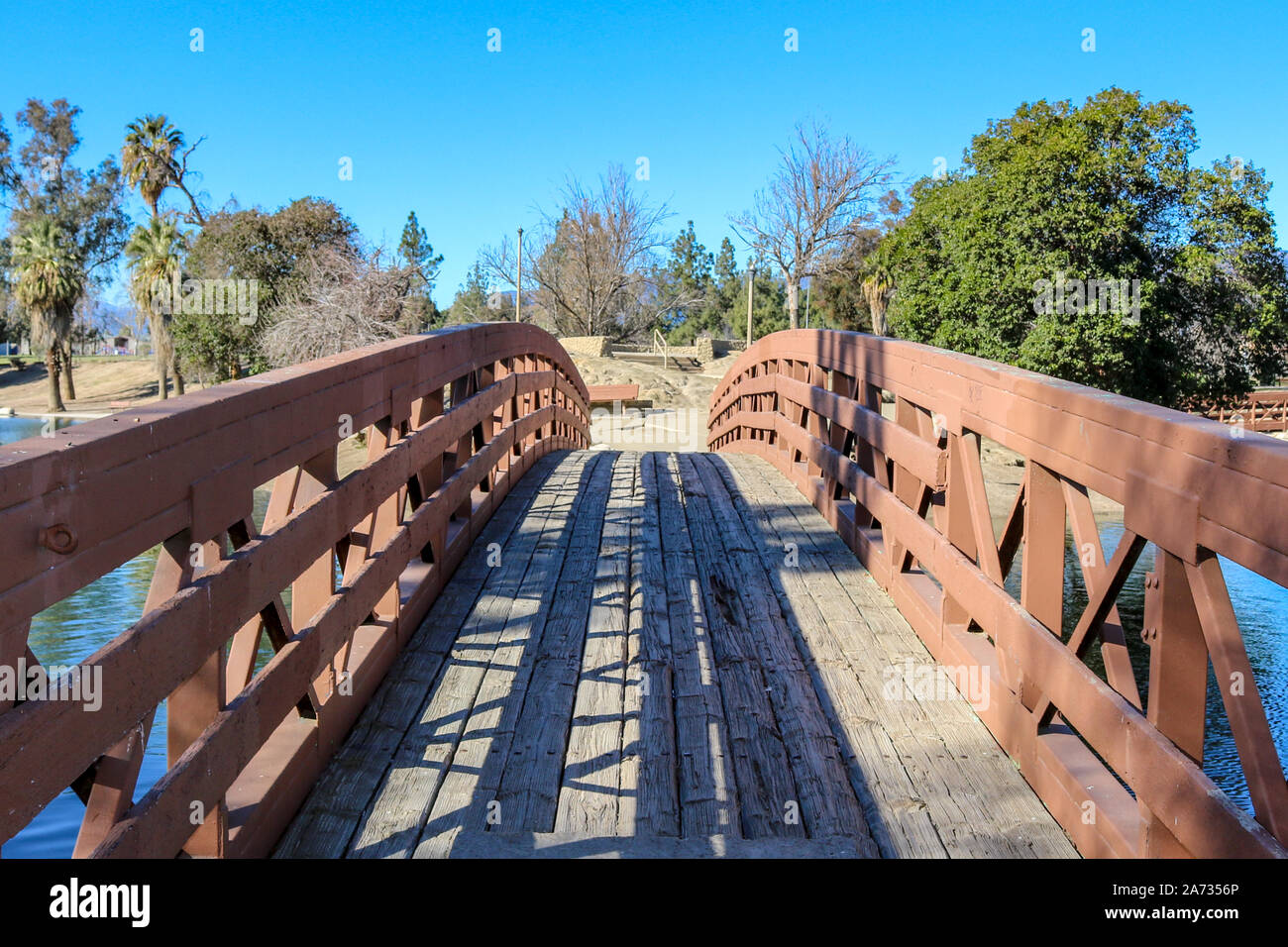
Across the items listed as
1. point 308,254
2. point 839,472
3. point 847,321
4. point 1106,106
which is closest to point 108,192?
point 308,254

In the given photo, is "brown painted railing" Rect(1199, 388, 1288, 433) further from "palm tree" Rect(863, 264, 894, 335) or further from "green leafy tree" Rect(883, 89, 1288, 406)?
"palm tree" Rect(863, 264, 894, 335)

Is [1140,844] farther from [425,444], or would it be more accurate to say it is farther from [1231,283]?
[1231,283]

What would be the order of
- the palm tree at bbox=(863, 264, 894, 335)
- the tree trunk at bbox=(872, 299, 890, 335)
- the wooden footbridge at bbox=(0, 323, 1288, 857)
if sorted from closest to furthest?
1. the wooden footbridge at bbox=(0, 323, 1288, 857)
2. the palm tree at bbox=(863, 264, 894, 335)
3. the tree trunk at bbox=(872, 299, 890, 335)

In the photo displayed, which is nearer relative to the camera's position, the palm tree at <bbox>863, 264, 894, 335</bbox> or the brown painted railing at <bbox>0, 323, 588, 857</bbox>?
the brown painted railing at <bbox>0, 323, 588, 857</bbox>

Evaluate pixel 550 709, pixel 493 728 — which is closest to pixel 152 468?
pixel 493 728

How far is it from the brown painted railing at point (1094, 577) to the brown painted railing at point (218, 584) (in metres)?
2.06

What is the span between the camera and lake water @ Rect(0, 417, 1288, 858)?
6.97m

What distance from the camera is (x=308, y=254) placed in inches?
1259

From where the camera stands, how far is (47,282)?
42688 mm

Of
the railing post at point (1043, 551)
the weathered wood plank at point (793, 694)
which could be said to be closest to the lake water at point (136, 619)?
the railing post at point (1043, 551)

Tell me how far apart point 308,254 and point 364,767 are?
31.2 m

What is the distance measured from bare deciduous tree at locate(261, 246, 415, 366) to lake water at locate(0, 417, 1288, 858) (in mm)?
9360

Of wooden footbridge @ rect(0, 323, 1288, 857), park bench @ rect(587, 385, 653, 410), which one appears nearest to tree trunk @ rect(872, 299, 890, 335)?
park bench @ rect(587, 385, 653, 410)

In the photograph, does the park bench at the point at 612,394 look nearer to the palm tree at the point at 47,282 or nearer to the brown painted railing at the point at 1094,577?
the brown painted railing at the point at 1094,577
